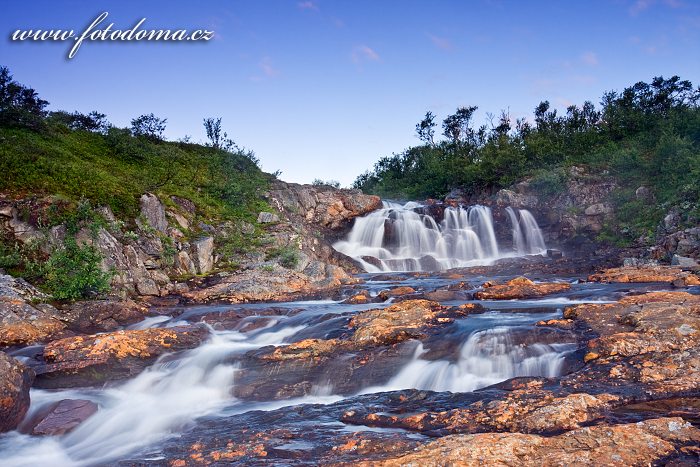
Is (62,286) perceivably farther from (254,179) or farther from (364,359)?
(254,179)

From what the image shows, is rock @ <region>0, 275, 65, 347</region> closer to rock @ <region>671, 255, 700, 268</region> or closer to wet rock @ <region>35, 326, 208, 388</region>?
wet rock @ <region>35, 326, 208, 388</region>

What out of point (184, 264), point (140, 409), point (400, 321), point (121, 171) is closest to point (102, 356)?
point (140, 409)

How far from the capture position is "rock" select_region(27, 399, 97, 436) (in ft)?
22.0

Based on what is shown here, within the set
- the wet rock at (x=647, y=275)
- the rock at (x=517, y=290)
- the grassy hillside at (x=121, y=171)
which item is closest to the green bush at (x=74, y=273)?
the grassy hillside at (x=121, y=171)

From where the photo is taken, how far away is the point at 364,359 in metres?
8.34

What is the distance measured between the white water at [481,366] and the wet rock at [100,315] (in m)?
7.88

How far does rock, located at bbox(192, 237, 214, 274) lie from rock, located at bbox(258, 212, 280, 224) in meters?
4.98

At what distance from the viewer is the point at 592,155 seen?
1353 inches

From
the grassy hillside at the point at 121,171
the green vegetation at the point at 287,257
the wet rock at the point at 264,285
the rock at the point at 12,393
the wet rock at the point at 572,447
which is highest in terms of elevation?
the grassy hillside at the point at 121,171

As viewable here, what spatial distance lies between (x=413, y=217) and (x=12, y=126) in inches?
870

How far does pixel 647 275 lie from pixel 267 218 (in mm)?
17220

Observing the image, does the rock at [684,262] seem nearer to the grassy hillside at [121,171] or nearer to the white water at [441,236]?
the white water at [441,236]

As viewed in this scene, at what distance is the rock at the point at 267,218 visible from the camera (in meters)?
24.7

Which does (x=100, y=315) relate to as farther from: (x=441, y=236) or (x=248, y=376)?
(x=441, y=236)
